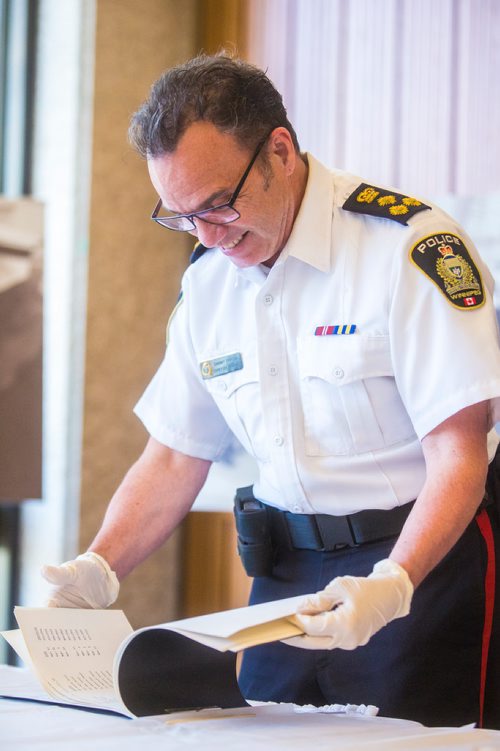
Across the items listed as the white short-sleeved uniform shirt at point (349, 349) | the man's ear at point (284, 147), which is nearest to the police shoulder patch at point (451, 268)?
Answer: the white short-sleeved uniform shirt at point (349, 349)

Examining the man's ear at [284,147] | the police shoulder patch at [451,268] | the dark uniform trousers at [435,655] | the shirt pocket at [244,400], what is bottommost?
the dark uniform trousers at [435,655]

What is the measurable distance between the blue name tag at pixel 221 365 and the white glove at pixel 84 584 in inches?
12.5

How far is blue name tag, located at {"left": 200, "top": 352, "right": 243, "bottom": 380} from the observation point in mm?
1438

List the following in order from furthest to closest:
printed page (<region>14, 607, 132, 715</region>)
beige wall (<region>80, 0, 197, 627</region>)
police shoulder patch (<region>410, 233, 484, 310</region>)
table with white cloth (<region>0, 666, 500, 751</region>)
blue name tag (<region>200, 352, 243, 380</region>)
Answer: beige wall (<region>80, 0, 197, 627</region>) < blue name tag (<region>200, 352, 243, 380</region>) < police shoulder patch (<region>410, 233, 484, 310</region>) < printed page (<region>14, 607, 132, 715</region>) < table with white cloth (<region>0, 666, 500, 751</region>)

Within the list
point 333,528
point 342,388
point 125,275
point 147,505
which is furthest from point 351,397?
point 125,275

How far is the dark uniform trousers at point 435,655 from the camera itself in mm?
1268

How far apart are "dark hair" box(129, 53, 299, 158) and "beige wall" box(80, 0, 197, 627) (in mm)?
1530

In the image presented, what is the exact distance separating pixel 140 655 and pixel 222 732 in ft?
0.45

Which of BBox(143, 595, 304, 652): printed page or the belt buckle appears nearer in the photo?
BBox(143, 595, 304, 652): printed page

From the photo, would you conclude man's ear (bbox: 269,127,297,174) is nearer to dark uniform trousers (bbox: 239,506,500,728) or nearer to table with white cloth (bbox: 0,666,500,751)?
dark uniform trousers (bbox: 239,506,500,728)

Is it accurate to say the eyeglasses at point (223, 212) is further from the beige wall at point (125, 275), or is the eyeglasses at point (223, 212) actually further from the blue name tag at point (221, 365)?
the beige wall at point (125, 275)

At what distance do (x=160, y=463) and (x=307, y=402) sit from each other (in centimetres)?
33

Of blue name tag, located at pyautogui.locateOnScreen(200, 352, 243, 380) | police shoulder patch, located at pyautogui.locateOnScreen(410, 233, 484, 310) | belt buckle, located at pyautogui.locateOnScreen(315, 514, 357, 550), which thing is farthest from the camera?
blue name tag, located at pyautogui.locateOnScreen(200, 352, 243, 380)

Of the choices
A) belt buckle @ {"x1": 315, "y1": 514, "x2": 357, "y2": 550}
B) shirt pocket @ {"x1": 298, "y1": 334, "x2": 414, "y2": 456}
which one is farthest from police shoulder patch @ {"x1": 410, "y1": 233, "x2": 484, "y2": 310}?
belt buckle @ {"x1": 315, "y1": 514, "x2": 357, "y2": 550}
